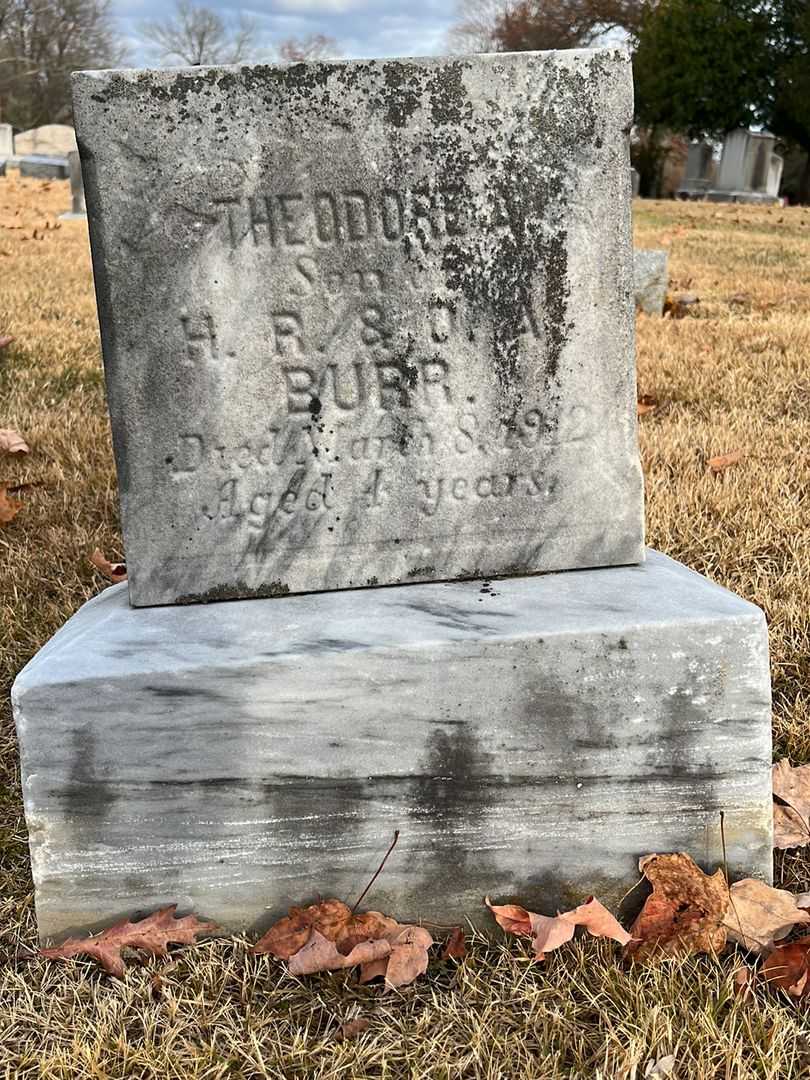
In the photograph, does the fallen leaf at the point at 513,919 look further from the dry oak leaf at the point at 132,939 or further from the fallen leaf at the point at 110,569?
the fallen leaf at the point at 110,569

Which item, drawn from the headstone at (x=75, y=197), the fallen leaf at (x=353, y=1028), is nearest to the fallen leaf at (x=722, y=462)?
the fallen leaf at (x=353, y=1028)

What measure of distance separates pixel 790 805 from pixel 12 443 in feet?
9.73

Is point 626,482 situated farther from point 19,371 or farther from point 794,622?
point 19,371

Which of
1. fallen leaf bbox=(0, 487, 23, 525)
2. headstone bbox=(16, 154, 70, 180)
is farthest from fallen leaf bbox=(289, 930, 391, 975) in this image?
headstone bbox=(16, 154, 70, 180)

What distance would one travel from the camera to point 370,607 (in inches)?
72.0

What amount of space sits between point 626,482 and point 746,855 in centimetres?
70

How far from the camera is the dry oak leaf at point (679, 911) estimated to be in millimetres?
1682

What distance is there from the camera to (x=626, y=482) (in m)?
1.94

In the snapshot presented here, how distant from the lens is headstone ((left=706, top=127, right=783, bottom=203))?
23.6 m

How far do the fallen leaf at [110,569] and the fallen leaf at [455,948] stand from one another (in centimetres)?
155

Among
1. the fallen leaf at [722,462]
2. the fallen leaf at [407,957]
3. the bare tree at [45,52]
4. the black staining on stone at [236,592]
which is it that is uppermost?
the bare tree at [45,52]

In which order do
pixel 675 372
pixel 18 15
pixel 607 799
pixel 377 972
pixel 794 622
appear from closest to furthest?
1. pixel 377 972
2. pixel 607 799
3. pixel 794 622
4. pixel 675 372
5. pixel 18 15

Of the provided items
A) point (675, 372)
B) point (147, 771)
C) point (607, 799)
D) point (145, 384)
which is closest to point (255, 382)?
point (145, 384)

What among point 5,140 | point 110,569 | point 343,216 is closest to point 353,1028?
point 343,216
